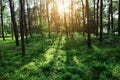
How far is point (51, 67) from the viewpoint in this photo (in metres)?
15.5

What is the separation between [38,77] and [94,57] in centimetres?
674

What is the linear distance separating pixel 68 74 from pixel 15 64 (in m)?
5.60

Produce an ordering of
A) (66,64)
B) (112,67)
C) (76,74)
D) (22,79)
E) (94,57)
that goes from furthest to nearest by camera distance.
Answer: (94,57)
(66,64)
(112,67)
(76,74)
(22,79)

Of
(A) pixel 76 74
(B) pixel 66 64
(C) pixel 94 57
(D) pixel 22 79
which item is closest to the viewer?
(D) pixel 22 79

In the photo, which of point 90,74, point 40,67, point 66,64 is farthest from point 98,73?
point 40,67

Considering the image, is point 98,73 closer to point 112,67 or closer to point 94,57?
point 112,67

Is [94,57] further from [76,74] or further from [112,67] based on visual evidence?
[76,74]

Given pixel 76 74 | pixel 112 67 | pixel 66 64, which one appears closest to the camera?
pixel 76 74

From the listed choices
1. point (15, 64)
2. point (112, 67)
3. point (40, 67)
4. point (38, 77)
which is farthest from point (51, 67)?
point (112, 67)

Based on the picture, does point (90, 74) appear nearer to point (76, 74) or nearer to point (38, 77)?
point (76, 74)

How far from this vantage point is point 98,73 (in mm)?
14156

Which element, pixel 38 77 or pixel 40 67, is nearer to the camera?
pixel 38 77

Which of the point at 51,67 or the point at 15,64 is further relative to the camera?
the point at 15,64

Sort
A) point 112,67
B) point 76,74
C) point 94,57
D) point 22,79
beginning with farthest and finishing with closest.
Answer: point 94,57
point 112,67
point 76,74
point 22,79
